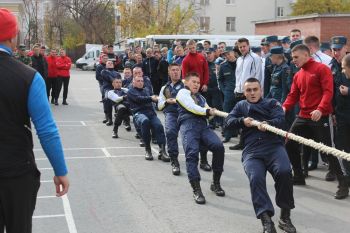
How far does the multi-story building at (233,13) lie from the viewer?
67.1 m

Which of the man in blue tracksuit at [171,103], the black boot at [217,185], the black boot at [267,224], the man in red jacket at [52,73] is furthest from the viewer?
the man in red jacket at [52,73]

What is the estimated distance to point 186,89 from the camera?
753 centimetres

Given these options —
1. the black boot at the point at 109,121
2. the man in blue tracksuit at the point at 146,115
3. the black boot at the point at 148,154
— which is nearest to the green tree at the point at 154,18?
the black boot at the point at 109,121

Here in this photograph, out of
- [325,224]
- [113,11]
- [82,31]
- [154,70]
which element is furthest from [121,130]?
[113,11]

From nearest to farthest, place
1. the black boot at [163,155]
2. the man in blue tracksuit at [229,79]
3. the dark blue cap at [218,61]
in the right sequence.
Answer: the black boot at [163,155], the man in blue tracksuit at [229,79], the dark blue cap at [218,61]

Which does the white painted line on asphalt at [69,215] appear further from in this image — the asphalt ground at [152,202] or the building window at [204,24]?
the building window at [204,24]

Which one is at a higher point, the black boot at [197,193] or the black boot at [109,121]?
the black boot at [109,121]

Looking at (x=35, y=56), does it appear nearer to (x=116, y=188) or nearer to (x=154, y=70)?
(x=154, y=70)

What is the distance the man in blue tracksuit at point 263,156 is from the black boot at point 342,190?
4.86 ft

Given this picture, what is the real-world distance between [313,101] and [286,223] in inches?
87.8

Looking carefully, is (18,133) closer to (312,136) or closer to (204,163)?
(312,136)

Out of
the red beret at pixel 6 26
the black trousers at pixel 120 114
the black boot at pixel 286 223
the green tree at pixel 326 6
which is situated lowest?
the black boot at pixel 286 223

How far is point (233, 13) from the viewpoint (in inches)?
2662

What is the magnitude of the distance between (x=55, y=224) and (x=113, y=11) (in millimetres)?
68921
